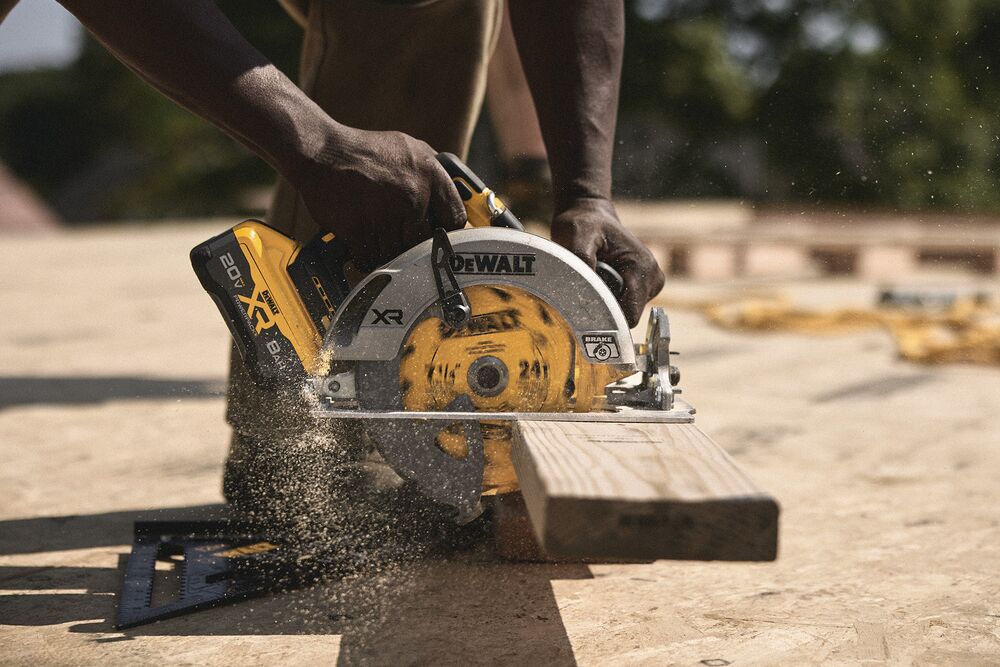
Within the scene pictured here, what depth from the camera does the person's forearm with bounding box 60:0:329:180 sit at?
160cm

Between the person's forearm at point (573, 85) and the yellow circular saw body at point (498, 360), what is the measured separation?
1.47ft

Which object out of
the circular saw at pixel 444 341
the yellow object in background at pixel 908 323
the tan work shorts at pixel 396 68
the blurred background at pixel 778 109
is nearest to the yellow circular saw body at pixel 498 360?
the circular saw at pixel 444 341

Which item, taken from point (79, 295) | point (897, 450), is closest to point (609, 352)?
point (897, 450)

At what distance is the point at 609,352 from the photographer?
5.38 feet

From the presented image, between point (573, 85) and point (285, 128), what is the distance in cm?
66

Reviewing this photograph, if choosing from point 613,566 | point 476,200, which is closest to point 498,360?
point 476,200

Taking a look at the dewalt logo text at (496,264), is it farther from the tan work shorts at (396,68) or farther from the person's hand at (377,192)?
the tan work shorts at (396,68)

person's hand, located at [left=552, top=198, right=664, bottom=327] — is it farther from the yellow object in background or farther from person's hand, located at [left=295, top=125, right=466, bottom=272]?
the yellow object in background

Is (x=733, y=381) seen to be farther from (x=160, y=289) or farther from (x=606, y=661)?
(x=160, y=289)

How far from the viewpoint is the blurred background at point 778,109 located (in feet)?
63.2

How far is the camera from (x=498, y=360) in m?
1.64

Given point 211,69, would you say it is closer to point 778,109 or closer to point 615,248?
point 615,248

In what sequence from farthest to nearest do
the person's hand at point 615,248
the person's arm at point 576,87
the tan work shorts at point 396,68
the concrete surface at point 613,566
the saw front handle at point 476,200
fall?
the tan work shorts at point 396,68 < the person's arm at point 576,87 < the person's hand at point 615,248 < the saw front handle at point 476,200 < the concrete surface at point 613,566

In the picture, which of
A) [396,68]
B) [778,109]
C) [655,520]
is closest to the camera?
[655,520]
